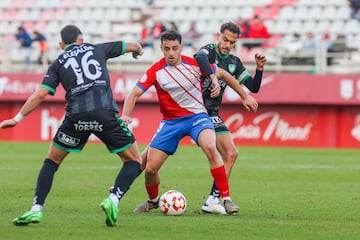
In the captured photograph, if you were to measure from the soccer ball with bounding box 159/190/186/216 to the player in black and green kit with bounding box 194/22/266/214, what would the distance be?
1.60ft

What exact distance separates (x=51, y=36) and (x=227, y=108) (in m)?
8.78

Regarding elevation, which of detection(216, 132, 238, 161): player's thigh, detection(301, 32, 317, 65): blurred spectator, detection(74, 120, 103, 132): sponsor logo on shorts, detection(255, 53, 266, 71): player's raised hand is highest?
detection(301, 32, 317, 65): blurred spectator

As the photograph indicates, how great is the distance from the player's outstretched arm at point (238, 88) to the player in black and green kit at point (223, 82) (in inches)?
8.2

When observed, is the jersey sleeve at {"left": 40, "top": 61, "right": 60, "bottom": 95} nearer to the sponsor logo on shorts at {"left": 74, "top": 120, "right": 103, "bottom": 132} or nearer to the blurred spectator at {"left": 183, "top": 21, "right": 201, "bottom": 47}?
the sponsor logo on shorts at {"left": 74, "top": 120, "right": 103, "bottom": 132}

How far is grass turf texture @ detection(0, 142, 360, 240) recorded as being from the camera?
371 inches

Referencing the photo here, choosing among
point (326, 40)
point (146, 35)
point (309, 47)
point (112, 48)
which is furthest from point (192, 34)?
point (112, 48)

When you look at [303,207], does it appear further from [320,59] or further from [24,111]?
[320,59]

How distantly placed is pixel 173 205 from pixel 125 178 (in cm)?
121

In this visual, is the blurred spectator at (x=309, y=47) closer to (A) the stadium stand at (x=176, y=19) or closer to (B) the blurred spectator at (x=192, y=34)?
(A) the stadium stand at (x=176, y=19)

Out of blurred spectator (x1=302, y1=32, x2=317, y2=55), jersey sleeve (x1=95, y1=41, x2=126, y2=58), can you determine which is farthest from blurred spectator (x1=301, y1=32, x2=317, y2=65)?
jersey sleeve (x1=95, y1=41, x2=126, y2=58)

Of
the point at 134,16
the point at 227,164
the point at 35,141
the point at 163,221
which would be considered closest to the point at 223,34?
the point at 227,164

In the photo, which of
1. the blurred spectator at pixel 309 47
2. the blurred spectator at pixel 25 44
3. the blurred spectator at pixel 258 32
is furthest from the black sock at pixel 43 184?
the blurred spectator at pixel 25 44

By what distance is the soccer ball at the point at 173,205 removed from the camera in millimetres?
11062

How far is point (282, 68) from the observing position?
27391 millimetres
